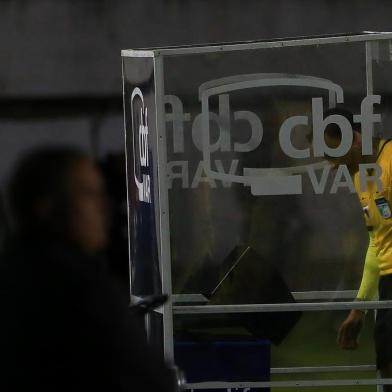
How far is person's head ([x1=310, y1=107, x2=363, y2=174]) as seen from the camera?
4.97m

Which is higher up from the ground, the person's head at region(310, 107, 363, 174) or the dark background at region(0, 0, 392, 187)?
the dark background at region(0, 0, 392, 187)

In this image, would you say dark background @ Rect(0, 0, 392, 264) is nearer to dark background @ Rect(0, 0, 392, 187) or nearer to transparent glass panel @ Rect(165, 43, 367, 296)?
dark background @ Rect(0, 0, 392, 187)

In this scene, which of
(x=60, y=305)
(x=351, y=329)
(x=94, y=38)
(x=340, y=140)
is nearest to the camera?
(x=60, y=305)

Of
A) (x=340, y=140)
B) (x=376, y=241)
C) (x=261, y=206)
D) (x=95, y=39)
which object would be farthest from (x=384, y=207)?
(x=95, y=39)

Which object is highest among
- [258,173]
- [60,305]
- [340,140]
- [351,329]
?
[340,140]

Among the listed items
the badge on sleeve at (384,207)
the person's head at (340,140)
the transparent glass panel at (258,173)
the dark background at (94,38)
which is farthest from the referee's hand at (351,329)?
the dark background at (94,38)

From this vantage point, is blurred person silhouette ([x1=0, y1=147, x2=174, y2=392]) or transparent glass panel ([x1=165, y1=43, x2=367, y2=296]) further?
transparent glass panel ([x1=165, y1=43, x2=367, y2=296])

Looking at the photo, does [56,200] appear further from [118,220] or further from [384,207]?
[118,220]

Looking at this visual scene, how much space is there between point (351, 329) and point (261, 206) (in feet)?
2.03

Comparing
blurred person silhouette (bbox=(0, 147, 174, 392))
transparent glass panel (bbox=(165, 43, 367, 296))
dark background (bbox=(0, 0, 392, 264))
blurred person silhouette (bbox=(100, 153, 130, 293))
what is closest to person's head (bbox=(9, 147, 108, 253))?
blurred person silhouette (bbox=(0, 147, 174, 392))

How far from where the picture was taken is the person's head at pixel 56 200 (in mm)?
2678

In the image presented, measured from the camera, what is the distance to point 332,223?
5.07 metres

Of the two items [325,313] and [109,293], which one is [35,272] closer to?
[109,293]

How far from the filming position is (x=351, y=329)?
511 centimetres
